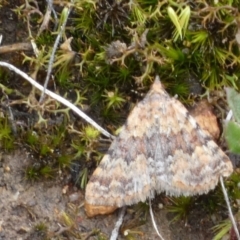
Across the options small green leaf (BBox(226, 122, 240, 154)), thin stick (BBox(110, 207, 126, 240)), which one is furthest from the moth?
small green leaf (BBox(226, 122, 240, 154))

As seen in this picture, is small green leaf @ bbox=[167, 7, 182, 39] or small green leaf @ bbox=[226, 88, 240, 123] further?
small green leaf @ bbox=[167, 7, 182, 39]

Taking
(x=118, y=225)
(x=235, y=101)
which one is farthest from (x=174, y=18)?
(x=118, y=225)

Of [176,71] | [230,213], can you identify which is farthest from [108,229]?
[176,71]

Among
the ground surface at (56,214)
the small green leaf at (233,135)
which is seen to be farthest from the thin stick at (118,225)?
the small green leaf at (233,135)

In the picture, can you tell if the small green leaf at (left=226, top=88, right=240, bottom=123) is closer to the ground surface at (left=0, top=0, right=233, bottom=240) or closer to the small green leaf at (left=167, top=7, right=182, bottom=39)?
the small green leaf at (left=167, top=7, right=182, bottom=39)

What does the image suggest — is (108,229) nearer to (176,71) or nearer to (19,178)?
(19,178)

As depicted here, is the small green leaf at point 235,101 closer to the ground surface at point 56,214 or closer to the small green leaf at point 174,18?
the small green leaf at point 174,18

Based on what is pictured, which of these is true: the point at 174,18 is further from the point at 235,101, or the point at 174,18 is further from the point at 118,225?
the point at 118,225
